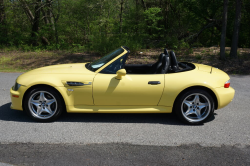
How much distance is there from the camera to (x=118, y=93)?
4.17 m

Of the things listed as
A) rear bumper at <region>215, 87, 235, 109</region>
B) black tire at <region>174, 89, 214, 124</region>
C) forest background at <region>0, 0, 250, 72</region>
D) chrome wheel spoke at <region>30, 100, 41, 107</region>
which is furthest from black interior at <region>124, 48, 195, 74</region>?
forest background at <region>0, 0, 250, 72</region>

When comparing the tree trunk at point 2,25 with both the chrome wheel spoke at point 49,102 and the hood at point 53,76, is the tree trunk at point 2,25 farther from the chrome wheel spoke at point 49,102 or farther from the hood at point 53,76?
the chrome wheel spoke at point 49,102

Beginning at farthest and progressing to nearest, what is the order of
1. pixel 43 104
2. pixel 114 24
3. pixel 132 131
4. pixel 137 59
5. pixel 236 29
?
pixel 114 24 < pixel 137 59 < pixel 236 29 < pixel 43 104 < pixel 132 131

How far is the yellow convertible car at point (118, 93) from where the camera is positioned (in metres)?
4.18

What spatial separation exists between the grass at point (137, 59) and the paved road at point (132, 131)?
5.87 meters

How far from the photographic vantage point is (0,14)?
57.5 ft

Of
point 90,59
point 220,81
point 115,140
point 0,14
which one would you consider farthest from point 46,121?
point 0,14

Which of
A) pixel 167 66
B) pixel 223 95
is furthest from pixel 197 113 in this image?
pixel 167 66

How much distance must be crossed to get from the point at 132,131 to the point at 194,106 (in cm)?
127

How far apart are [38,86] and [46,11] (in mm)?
15158

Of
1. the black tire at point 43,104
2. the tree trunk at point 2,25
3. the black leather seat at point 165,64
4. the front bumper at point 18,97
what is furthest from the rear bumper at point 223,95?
the tree trunk at point 2,25

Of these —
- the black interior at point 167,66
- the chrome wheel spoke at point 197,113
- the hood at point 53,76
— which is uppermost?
the black interior at point 167,66

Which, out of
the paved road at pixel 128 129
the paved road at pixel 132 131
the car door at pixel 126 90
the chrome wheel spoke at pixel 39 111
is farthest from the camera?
the chrome wheel spoke at pixel 39 111

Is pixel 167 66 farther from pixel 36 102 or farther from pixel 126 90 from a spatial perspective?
pixel 36 102
